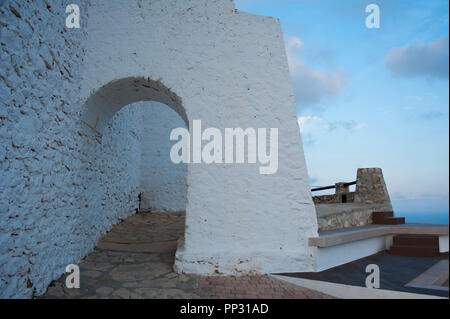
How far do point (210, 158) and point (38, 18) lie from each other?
2.50 metres

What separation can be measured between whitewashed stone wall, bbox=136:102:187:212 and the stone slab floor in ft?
12.4

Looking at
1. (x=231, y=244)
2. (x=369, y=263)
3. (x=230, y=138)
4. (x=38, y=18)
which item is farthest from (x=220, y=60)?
(x=369, y=263)

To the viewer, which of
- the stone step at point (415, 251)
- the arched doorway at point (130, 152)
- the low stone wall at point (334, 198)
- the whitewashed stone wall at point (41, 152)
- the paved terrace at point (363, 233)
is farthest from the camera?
the low stone wall at point (334, 198)

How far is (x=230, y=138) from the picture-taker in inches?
149

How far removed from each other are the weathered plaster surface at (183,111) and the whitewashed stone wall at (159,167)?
13.1 feet

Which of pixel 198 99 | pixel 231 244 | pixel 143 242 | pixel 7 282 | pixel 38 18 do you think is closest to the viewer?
pixel 7 282

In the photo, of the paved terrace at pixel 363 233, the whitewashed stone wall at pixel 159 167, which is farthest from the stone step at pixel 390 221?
the whitewashed stone wall at pixel 159 167

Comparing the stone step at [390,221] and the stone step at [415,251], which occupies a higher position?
the stone step at [390,221]

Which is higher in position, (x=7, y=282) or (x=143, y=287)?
(x=7, y=282)

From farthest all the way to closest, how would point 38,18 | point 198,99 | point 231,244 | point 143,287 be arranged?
point 198,99
point 231,244
point 143,287
point 38,18

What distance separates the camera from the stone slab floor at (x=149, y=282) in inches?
116

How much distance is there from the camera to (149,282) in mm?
3225

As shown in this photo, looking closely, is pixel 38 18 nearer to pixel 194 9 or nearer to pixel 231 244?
pixel 194 9

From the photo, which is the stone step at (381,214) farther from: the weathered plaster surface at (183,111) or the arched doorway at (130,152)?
the arched doorway at (130,152)
